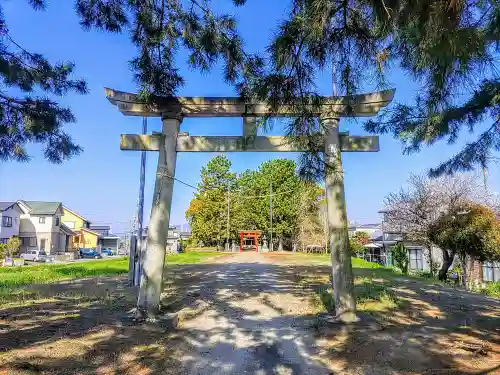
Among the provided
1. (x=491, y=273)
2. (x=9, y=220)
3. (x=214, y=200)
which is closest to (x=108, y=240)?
(x=9, y=220)

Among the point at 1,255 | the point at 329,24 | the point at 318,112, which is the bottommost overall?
the point at 1,255

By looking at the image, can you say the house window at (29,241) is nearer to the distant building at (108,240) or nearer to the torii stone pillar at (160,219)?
the distant building at (108,240)

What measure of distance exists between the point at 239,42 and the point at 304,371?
3396 mm

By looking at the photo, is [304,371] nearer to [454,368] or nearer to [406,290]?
[454,368]

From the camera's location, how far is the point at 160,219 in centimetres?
538

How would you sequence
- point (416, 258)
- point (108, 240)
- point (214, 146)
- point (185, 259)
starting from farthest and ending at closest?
1. point (108, 240)
2. point (416, 258)
3. point (185, 259)
4. point (214, 146)

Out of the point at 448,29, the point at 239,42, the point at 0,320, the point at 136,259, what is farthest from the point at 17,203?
the point at 448,29

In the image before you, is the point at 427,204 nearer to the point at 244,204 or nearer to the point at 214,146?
the point at 214,146

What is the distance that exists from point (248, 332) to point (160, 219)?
1.89 metres

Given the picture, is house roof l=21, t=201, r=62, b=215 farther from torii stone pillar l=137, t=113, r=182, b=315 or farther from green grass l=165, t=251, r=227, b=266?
torii stone pillar l=137, t=113, r=182, b=315

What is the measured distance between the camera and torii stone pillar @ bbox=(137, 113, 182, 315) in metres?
5.23

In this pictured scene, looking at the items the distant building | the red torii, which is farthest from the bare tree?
the distant building

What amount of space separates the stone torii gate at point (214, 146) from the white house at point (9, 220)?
3417cm

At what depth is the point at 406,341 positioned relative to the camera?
431cm
